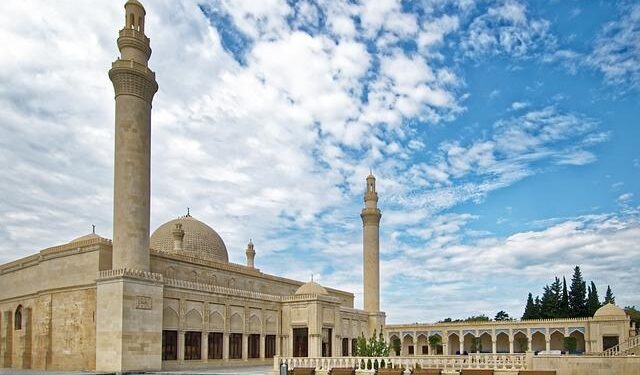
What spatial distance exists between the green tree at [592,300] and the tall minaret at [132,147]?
4194cm

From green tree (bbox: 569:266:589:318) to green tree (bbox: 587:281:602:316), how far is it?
389mm

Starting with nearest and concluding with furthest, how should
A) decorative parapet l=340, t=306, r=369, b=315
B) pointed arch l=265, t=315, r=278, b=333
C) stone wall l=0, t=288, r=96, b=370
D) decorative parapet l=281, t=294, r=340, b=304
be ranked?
stone wall l=0, t=288, r=96, b=370 → pointed arch l=265, t=315, r=278, b=333 → decorative parapet l=281, t=294, r=340, b=304 → decorative parapet l=340, t=306, r=369, b=315

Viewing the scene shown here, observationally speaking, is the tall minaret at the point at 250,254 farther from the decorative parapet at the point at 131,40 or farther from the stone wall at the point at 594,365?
the stone wall at the point at 594,365

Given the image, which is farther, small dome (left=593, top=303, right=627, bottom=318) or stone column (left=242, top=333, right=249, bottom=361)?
small dome (left=593, top=303, right=627, bottom=318)

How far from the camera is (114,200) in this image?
89.0 ft

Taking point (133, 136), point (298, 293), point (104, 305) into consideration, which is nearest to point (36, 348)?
point (104, 305)

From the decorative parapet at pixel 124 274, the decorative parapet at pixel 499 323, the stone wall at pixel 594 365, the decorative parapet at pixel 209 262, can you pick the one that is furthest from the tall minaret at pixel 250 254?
the stone wall at pixel 594 365

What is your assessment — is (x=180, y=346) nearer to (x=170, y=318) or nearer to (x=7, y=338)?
(x=170, y=318)

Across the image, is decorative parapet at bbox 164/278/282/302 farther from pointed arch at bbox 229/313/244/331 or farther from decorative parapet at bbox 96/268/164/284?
decorative parapet at bbox 96/268/164/284

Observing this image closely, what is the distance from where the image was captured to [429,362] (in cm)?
2067

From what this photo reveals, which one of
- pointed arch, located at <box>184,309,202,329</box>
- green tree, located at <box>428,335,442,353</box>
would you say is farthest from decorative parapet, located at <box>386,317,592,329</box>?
pointed arch, located at <box>184,309,202,329</box>

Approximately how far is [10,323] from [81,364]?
29.0 ft

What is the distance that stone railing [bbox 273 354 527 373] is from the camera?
751 inches

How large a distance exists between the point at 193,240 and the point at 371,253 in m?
14.0
